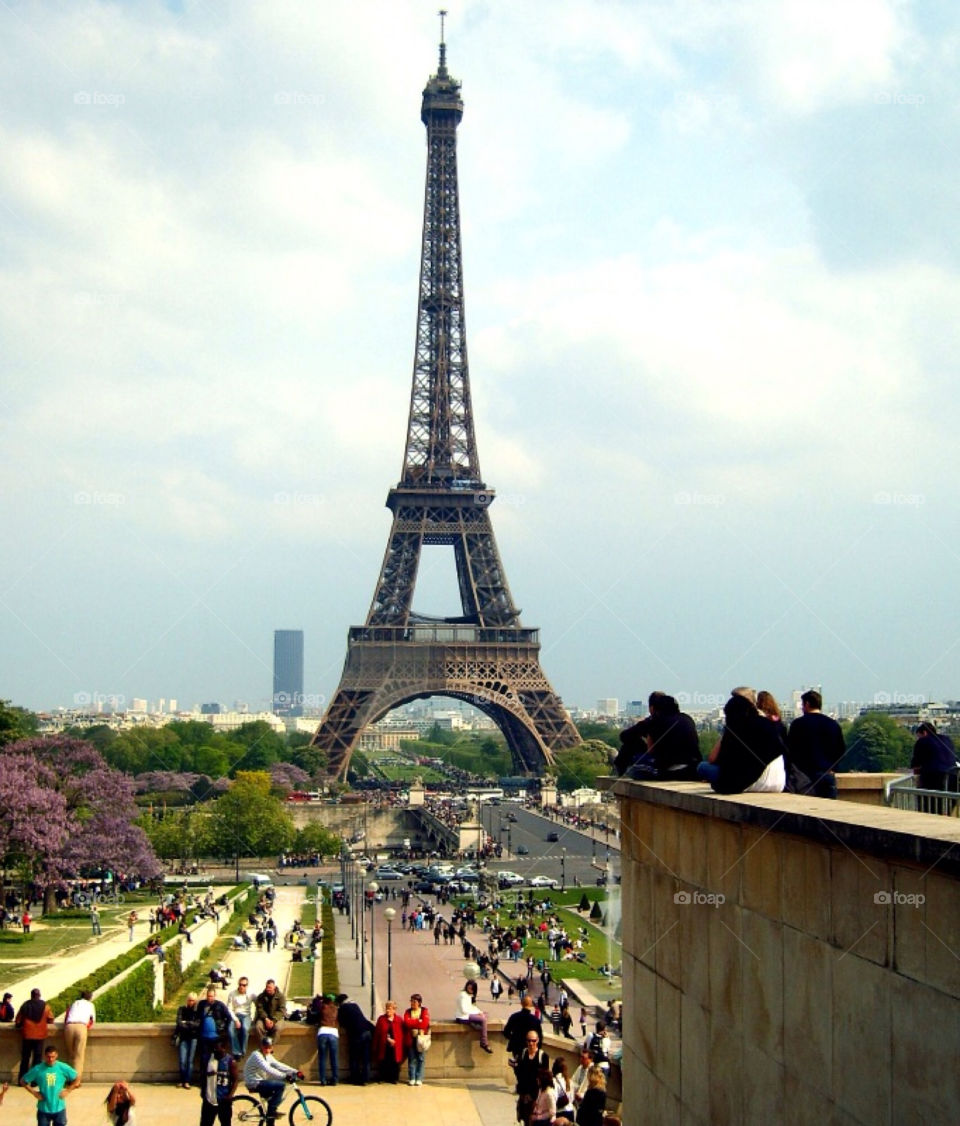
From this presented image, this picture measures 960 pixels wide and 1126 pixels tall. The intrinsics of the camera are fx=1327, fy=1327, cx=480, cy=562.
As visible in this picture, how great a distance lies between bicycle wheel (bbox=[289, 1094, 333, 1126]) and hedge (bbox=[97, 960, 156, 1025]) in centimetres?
1034

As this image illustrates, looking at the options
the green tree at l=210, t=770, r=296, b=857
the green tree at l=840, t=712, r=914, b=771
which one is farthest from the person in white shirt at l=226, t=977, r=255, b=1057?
the green tree at l=840, t=712, r=914, b=771

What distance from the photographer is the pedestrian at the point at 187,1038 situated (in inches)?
666

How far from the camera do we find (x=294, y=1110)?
1493 cm

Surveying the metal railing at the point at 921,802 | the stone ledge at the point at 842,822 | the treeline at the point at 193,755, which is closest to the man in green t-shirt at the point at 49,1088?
the stone ledge at the point at 842,822

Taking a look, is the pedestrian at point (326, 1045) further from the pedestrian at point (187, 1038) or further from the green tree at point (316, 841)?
the green tree at point (316, 841)

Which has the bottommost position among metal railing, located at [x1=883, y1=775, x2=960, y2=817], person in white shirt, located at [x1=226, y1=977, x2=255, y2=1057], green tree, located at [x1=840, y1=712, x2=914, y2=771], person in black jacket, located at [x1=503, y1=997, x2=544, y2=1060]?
person in white shirt, located at [x1=226, y1=977, x2=255, y2=1057]

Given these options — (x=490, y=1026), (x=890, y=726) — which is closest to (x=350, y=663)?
(x=890, y=726)

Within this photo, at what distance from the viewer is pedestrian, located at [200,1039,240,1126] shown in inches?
570

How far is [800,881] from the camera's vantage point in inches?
297

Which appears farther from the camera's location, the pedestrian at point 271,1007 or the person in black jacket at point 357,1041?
the pedestrian at point 271,1007

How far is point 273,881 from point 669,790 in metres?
70.2

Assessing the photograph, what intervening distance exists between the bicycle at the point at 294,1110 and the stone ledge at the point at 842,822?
7.19 metres

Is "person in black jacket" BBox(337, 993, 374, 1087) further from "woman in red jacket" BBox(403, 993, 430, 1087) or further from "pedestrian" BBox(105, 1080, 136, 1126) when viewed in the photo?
"pedestrian" BBox(105, 1080, 136, 1126)

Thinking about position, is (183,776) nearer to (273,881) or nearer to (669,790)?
(273,881)
